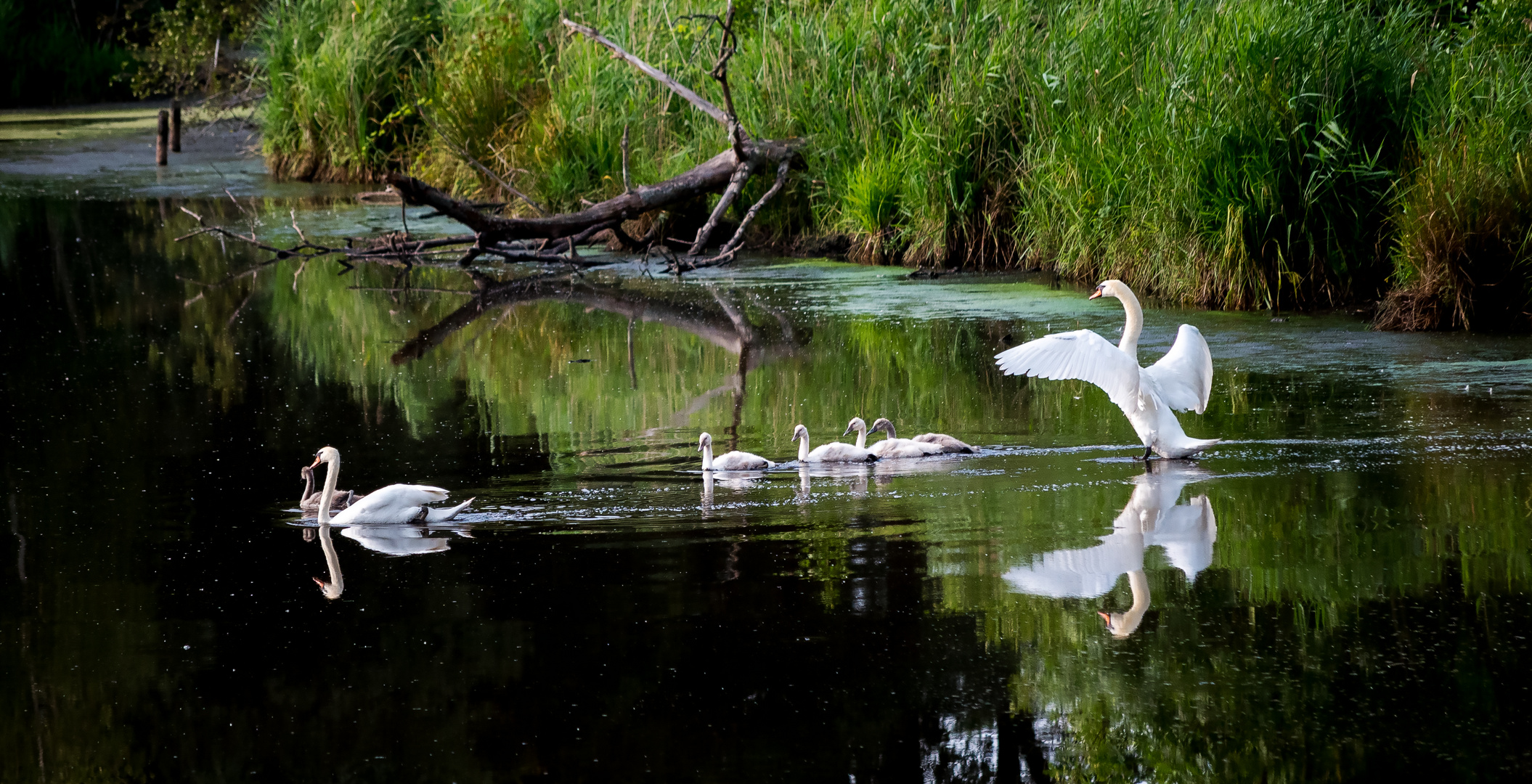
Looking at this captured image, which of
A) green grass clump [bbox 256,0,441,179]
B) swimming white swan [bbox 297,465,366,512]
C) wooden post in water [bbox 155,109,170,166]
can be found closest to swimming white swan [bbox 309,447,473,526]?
swimming white swan [bbox 297,465,366,512]

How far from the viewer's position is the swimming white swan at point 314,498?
652 centimetres

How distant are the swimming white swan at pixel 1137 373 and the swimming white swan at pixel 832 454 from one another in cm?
72

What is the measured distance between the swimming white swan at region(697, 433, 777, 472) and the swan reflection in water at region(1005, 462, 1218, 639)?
5.33 ft

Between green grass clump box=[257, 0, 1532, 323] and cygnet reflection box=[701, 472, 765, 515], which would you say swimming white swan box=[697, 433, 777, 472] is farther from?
green grass clump box=[257, 0, 1532, 323]

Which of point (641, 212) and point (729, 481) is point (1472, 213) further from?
point (641, 212)

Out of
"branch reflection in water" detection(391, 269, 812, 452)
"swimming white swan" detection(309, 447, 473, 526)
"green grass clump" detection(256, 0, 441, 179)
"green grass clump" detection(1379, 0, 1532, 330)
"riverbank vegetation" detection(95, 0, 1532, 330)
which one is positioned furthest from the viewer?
"green grass clump" detection(256, 0, 441, 179)

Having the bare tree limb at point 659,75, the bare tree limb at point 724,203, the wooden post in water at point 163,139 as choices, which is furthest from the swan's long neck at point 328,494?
the wooden post in water at point 163,139

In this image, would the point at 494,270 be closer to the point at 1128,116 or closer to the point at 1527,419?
the point at 1128,116

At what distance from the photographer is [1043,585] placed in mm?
5199

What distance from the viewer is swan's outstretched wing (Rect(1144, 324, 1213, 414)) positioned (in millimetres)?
7355

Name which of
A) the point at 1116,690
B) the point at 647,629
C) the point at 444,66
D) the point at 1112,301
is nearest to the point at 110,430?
the point at 647,629

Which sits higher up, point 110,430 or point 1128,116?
point 1128,116

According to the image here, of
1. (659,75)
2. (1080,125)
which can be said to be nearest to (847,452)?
(1080,125)

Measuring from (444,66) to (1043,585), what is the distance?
15.1 metres
